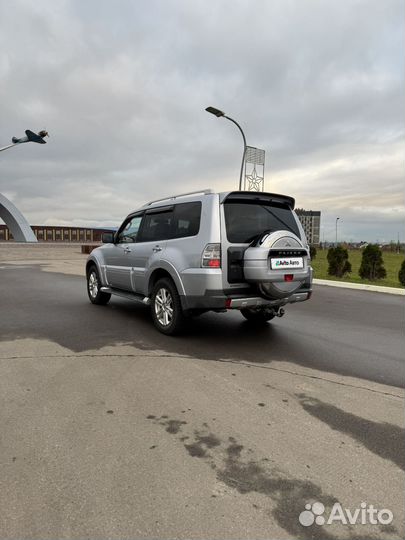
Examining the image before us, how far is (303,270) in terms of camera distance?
18.1 feet

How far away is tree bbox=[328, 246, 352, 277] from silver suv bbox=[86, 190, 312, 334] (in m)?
12.4

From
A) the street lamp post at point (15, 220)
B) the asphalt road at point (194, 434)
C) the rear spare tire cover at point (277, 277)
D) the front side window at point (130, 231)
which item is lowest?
the asphalt road at point (194, 434)

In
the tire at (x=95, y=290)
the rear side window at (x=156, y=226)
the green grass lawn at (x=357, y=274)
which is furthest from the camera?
the green grass lawn at (x=357, y=274)

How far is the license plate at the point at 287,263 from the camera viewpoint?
202 inches

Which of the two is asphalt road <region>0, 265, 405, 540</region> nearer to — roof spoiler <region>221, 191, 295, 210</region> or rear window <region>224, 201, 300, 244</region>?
rear window <region>224, 201, 300, 244</region>

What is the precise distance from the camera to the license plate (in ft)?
16.9

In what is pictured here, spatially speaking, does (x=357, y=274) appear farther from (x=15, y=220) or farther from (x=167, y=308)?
(x=15, y=220)

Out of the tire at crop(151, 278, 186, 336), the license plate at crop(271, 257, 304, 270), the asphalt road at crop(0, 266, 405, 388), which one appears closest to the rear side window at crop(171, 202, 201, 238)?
the tire at crop(151, 278, 186, 336)

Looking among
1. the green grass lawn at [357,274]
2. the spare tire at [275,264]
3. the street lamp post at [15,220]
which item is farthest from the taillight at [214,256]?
the street lamp post at [15,220]

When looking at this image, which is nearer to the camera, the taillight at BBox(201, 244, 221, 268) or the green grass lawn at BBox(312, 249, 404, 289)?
the taillight at BBox(201, 244, 221, 268)

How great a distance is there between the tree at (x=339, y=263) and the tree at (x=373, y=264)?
0.89 m

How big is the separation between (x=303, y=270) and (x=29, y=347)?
3795mm

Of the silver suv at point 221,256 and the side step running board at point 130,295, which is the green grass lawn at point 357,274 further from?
the side step running board at point 130,295

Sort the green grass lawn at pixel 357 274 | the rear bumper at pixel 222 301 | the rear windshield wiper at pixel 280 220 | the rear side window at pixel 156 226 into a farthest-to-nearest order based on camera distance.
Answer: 1. the green grass lawn at pixel 357 274
2. the rear side window at pixel 156 226
3. the rear windshield wiper at pixel 280 220
4. the rear bumper at pixel 222 301
